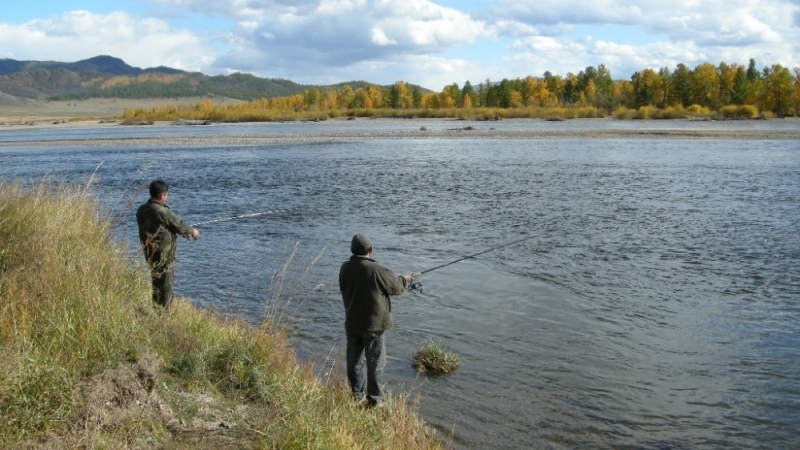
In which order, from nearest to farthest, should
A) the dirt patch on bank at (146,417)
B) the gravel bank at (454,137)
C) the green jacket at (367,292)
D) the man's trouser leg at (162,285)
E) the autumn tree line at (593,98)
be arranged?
the dirt patch on bank at (146,417) < the green jacket at (367,292) < the man's trouser leg at (162,285) < the gravel bank at (454,137) < the autumn tree line at (593,98)

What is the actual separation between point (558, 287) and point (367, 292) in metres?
7.25

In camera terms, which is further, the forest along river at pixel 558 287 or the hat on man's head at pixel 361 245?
the forest along river at pixel 558 287

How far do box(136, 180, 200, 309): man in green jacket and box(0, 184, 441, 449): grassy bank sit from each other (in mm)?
326

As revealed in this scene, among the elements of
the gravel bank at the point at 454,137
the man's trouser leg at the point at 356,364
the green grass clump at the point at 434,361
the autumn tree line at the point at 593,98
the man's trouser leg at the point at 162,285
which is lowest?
the green grass clump at the point at 434,361

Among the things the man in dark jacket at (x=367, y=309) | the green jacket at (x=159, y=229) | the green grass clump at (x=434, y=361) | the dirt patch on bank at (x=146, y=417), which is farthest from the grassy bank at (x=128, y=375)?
the green grass clump at (x=434, y=361)

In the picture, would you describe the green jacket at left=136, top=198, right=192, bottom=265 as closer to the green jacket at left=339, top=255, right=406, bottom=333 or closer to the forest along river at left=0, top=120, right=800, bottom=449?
the forest along river at left=0, top=120, right=800, bottom=449

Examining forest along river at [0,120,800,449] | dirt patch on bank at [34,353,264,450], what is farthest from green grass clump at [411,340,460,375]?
dirt patch on bank at [34,353,264,450]

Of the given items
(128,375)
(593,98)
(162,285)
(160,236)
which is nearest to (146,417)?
(128,375)

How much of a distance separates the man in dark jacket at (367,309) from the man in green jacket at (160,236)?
7.76ft

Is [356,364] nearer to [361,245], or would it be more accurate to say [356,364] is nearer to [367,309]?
[367,309]

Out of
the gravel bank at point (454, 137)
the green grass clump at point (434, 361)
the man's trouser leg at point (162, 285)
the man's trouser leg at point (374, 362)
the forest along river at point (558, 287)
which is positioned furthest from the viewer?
the gravel bank at point (454, 137)

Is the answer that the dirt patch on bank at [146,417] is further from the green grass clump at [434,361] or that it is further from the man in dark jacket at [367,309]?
the green grass clump at [434,361]

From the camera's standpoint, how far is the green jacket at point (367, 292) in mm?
7340

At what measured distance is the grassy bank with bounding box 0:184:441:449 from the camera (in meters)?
5.06
